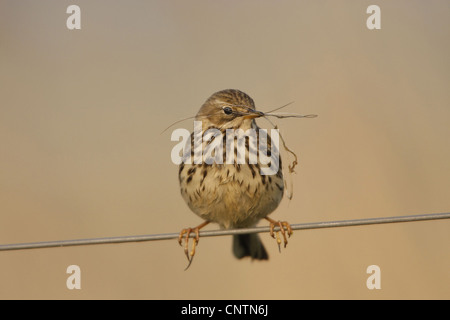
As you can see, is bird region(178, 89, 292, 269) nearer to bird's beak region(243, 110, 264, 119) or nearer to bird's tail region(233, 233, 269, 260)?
bird's beak region(243, 110, 264, 119)

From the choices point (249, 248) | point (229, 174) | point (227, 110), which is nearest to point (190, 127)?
point (249, 248)

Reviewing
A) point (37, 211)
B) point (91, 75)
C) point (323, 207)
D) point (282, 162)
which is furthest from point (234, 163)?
point (91, 75)

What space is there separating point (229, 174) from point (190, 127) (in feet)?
5.63

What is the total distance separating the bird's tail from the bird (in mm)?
575

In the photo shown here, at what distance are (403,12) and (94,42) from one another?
327 centimetres

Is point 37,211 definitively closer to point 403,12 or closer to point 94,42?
point 94,42

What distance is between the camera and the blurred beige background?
7.13 m

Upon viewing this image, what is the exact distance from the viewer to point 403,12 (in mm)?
8016

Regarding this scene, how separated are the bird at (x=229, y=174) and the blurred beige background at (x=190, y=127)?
1.14 m

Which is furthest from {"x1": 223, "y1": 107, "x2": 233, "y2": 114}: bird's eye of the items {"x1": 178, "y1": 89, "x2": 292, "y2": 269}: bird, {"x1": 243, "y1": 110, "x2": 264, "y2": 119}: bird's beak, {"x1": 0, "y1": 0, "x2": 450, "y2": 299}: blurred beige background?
{"x1": 0, "y1": 0, "x2": 450, "y2": 299}: blurred beige background

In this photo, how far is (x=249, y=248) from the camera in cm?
634

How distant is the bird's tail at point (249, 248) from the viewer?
6340 millimetres

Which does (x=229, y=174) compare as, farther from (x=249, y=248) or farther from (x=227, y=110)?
(x=249, y=248)

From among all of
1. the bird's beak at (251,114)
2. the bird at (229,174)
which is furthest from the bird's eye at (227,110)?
the bird's beak at (251,114)
